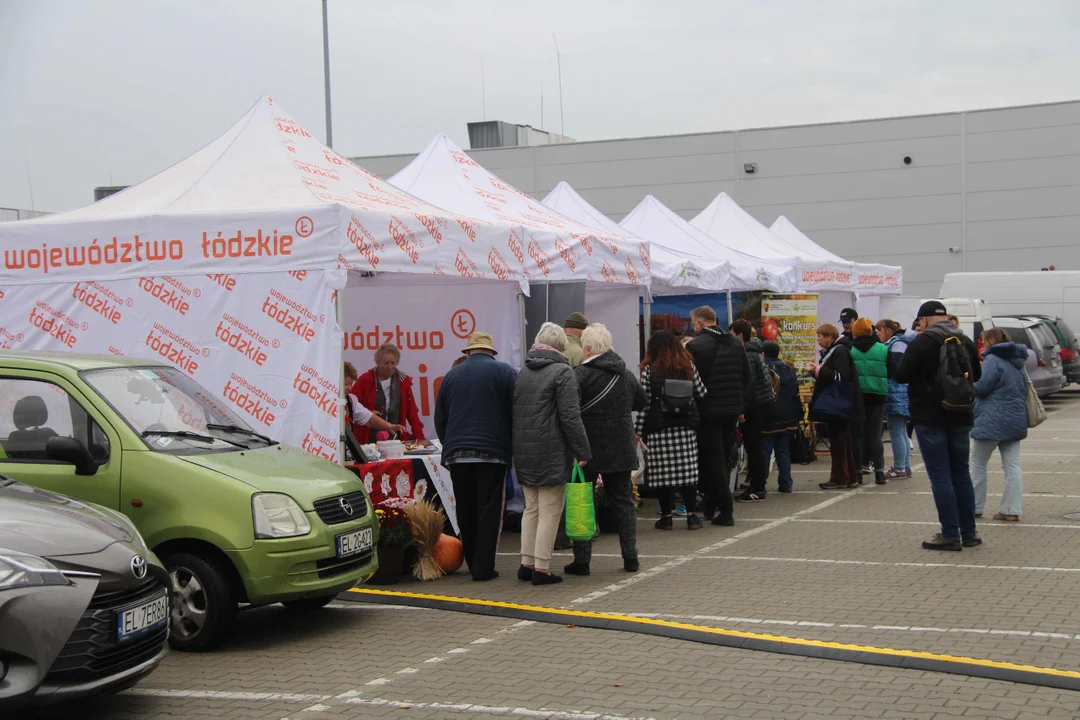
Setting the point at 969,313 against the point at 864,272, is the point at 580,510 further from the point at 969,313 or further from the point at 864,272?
the point at 969,313

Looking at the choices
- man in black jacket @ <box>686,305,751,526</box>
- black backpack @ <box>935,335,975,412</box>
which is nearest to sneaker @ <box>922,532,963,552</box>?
black backpack @ <box>935,335,975,412</box>

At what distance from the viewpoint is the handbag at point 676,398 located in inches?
408

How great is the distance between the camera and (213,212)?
9.22m

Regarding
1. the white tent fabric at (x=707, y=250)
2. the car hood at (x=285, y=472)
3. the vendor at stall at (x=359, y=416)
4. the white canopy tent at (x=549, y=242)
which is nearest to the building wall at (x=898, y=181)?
the white tent fabric at (x=707, y=250)

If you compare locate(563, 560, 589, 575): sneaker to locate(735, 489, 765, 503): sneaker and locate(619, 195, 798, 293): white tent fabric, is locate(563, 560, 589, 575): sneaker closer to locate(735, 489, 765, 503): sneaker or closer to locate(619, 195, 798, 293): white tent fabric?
locate(735, 489, 765, 503): sneaker

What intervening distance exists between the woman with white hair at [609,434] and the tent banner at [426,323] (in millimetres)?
2798

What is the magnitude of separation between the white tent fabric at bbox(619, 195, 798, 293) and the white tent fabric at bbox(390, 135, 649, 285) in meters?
3.85

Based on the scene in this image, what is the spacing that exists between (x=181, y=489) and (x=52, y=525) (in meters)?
1.51

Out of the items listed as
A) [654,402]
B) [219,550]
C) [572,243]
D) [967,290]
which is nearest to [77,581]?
[219,550]

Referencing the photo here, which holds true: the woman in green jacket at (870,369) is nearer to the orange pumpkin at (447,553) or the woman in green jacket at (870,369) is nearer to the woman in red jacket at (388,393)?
the woman in red jacket at (388,393)

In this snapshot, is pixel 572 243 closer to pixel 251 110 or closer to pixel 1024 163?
pixel 251 110

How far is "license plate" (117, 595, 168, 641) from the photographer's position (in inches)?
203

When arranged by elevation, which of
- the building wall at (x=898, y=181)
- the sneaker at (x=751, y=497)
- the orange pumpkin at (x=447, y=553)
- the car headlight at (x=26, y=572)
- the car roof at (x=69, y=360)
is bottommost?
the sneaker at (x=751, y=497)

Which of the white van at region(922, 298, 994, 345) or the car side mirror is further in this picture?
the white van at region(922, 298, 994, 345)
